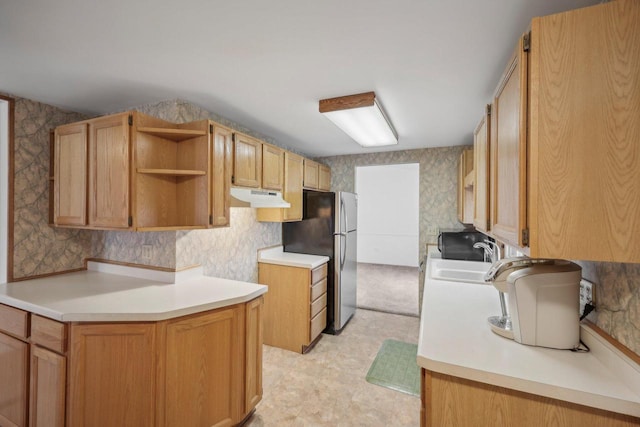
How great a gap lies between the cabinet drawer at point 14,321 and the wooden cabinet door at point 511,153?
2615mm

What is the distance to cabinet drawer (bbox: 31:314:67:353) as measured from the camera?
4.86 feet

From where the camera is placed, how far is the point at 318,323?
3.06 m

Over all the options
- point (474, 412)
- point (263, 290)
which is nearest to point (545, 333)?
point (474, 412)

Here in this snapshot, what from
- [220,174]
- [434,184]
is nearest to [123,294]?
[220,174]

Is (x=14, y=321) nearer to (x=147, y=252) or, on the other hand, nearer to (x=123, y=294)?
(x=123, y=294)

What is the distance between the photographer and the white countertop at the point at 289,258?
2.92m

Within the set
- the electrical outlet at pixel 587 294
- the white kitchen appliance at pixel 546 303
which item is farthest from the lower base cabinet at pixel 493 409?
the electrical outlet at pixel 587 294

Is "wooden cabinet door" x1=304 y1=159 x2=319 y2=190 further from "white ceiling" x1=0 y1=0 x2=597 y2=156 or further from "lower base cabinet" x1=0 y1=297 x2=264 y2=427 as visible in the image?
"lower base cabinet" x1=0 y1=297 x2=264 y2=427

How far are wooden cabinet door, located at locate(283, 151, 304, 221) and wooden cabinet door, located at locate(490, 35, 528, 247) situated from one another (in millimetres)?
1989

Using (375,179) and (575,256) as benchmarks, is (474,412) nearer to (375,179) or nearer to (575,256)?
(575,256)

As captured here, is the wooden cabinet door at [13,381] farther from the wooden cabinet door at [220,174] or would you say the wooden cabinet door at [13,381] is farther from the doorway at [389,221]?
the doorway at [389,221]

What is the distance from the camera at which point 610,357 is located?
985mm

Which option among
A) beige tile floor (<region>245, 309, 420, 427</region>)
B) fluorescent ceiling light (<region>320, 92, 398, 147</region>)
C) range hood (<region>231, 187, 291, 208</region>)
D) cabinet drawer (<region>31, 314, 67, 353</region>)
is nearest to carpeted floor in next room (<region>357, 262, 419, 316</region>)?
beige tile floor (<region>245, 309, 420, 427</region>)

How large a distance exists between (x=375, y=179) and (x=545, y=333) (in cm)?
618
